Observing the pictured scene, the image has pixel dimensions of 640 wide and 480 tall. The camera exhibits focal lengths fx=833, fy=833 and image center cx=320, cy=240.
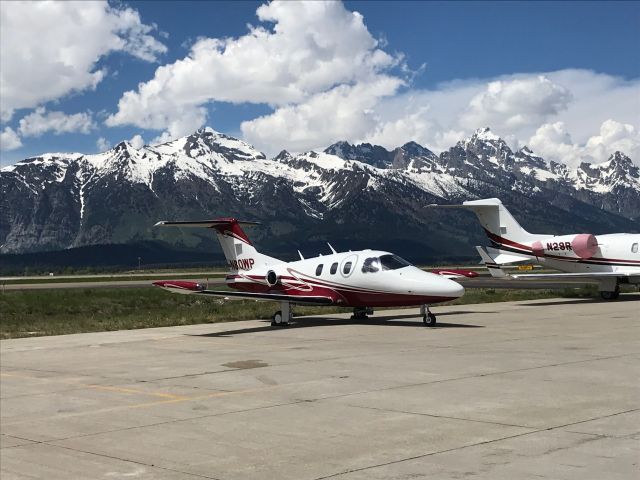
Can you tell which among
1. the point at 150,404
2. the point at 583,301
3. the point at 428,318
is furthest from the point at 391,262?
the point at 583,301

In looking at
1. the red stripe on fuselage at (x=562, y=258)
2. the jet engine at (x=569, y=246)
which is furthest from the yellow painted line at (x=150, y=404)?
the red stripe on fuselage at (x=562, y=258)

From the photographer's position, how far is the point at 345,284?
29344mm

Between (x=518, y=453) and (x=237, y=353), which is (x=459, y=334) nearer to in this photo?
(x=237, y=353)

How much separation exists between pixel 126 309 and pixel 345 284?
23.4m

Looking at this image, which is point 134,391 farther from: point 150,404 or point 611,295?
point 611,295

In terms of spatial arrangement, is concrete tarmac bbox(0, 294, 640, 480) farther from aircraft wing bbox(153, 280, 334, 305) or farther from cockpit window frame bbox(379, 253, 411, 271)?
cockpit window frame bbox(379, 253, 411, 271)

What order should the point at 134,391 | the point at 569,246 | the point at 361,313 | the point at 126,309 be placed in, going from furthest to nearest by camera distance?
the point at 126,309 → the point at 569,246 → the point at 361,313 → the point at 134,391

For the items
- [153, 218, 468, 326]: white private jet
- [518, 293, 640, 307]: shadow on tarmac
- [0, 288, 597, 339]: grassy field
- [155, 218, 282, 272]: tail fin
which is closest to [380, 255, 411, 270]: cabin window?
[153, 218, 468, 326]: white private jet

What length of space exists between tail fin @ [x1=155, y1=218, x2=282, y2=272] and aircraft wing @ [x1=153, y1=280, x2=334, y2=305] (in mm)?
3401

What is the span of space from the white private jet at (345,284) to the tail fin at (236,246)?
0.32 metres

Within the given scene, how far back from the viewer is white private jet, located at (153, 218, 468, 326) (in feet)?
88.7

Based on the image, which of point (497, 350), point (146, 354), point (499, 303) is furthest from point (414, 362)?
point (499, 303)

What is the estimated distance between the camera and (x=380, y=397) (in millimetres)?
13609

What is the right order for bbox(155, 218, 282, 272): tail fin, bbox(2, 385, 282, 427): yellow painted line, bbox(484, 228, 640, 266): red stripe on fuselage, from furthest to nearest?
1. bbox(484, 228, 640, 266): red stripe on fuselage
2. bbox(155, 218, 282, 272): tail fin
3. bbox(2, 385, 282, 427): yellow painted line
